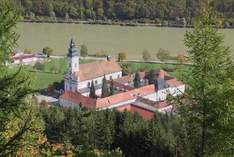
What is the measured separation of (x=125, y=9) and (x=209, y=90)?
2138cm

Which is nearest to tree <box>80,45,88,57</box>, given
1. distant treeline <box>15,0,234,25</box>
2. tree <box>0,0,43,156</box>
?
distant treeline <box>15,0,234,25</box>

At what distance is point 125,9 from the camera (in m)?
24.5

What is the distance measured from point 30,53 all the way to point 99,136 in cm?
907

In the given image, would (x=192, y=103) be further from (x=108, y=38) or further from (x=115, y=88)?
(x=108, y=38)

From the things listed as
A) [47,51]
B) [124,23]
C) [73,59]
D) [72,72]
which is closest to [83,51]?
[47,51]

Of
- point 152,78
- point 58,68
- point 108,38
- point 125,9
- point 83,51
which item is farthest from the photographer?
point 125,9

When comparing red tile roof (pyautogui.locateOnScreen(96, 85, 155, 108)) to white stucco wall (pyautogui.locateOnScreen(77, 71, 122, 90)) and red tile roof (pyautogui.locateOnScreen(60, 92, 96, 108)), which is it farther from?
white stucco wall (pyautogui.locateOnScreen(77, 71, 122, 90))

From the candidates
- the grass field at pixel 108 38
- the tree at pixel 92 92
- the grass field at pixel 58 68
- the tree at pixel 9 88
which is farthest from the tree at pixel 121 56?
the tree at pixel 9 88

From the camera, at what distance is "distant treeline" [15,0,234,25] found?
78.6 feet

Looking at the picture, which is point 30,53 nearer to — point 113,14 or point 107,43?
point 107,43

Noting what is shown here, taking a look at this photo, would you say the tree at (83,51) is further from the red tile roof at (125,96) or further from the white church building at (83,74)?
the red tile roof at (125,96)

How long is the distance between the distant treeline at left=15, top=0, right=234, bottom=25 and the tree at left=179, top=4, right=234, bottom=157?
65.5 ft

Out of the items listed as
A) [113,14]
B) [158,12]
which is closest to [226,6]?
[158,12]

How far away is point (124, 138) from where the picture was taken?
884 centimetres
